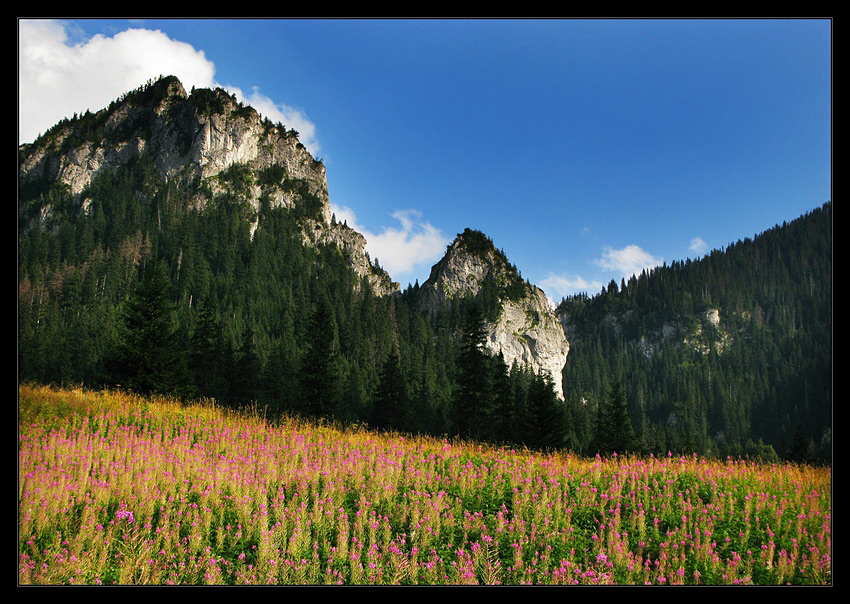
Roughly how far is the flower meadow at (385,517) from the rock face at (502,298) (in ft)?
497

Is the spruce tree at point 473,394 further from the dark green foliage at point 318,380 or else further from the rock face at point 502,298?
the rock face at point 502,298

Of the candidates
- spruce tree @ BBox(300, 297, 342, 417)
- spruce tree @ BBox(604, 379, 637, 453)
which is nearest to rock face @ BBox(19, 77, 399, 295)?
spruce tree @ BBox(300, 297, 342, 417)

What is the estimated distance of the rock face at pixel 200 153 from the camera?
550 ft

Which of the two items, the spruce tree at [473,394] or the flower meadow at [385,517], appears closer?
the flower meadow at [385,517]

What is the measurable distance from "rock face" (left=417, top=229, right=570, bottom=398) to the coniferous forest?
1390cm

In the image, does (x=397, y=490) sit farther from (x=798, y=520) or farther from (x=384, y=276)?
(x=384, y=276)

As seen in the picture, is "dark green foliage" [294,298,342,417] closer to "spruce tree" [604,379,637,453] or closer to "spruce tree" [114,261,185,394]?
"spruce tree" [114,261,185,394]

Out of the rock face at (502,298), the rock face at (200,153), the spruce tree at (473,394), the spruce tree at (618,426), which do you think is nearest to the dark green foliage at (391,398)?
the spruce tree at (473,394)

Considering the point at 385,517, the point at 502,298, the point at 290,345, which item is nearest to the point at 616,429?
the point at 385,517

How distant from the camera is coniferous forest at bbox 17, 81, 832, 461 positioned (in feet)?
126

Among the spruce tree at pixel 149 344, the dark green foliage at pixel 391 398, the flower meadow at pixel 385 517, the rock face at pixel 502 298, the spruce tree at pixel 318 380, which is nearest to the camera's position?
the flower meadow at pixel 385 517

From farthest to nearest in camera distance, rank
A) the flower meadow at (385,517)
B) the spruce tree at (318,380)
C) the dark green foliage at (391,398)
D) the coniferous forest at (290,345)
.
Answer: the dark green foliage at (391,398)
the spruce tree at (318,380)
the coniferous forest at (290,345)
the flower meadow at (385,517)

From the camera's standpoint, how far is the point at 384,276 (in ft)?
616
